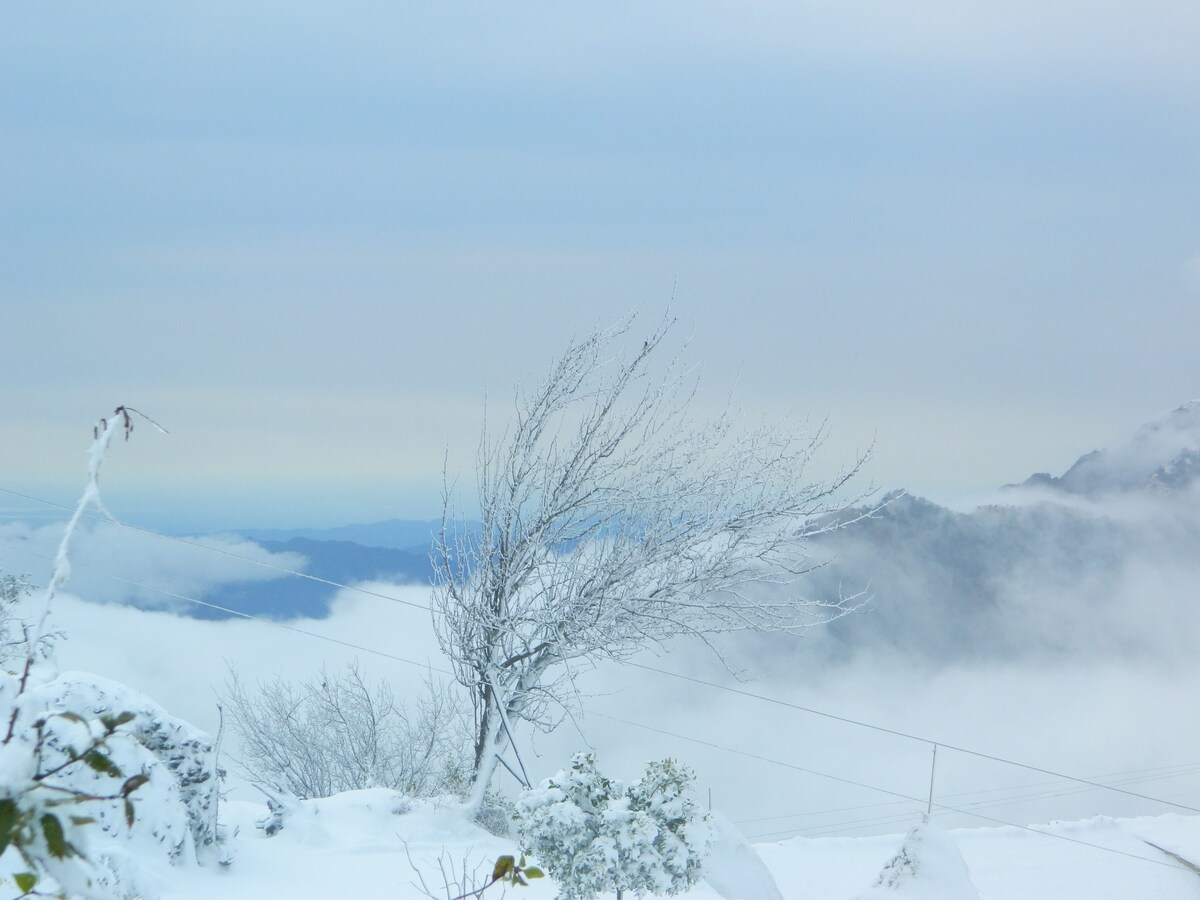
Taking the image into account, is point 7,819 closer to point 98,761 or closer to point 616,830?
point 98,761

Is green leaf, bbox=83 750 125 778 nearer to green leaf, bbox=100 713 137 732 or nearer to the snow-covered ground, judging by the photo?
green leaf, bbox=100 713 137 732

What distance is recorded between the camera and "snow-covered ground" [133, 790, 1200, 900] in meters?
8.43

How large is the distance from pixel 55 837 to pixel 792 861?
11.3m

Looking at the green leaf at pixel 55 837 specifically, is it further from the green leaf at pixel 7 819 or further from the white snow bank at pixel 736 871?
the white snow bank at pixel 736 871

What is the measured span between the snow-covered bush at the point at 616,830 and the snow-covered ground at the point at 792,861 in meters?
0.57

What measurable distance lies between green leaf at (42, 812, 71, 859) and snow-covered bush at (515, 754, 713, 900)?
621 cm

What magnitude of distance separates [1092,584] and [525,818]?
396 ft

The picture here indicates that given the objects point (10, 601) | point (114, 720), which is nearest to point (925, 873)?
point (114, 720)

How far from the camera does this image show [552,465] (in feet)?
38.7

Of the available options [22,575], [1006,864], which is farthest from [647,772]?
[22,575]

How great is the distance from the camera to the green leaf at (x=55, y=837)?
1.30 m

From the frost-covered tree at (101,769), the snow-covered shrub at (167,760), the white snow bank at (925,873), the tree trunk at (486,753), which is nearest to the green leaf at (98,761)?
the frost-covered tree at (101,769)

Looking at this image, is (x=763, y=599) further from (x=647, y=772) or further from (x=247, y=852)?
(x=247, y=852)

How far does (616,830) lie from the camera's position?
7.38 m
